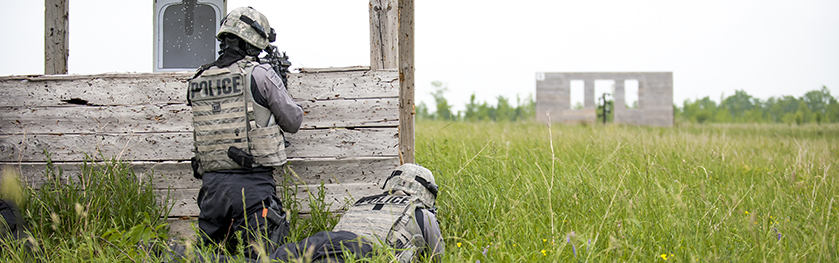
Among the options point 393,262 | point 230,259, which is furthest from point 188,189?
point 393,262

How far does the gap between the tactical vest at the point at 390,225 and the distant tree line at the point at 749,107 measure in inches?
1154

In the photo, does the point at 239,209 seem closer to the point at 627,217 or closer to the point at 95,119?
the point at 95,119

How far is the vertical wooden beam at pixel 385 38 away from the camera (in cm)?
354

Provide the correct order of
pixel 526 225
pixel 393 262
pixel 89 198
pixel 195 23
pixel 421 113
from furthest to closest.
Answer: pixel 421 113
pixel 195 23
pixel 89 198
pixel 526 225
pixel 393 262

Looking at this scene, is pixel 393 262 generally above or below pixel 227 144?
below

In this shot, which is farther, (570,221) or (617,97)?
(617,97)

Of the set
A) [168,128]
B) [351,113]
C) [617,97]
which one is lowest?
[168,128]

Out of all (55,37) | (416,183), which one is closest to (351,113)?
(416,183)

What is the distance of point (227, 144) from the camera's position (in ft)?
9.62

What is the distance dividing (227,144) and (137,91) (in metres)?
1.26

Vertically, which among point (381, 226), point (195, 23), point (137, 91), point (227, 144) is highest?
point (195, 23)

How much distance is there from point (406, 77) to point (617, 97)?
66.9ft

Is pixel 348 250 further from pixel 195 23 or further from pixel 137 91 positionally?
pixel 195 23

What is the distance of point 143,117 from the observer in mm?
3652
